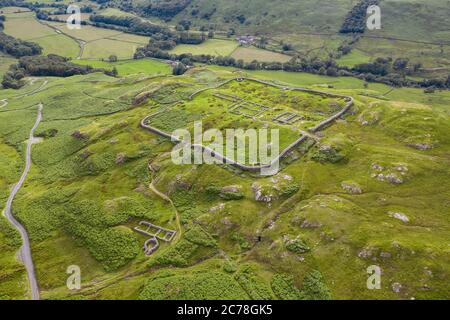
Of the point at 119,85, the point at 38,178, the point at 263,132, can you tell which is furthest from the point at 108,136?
the point at 119,85

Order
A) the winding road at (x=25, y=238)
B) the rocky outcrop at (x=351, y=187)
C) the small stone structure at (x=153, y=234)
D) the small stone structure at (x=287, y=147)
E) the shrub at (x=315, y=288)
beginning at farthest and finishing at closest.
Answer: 1. the small stone structure at (x=287, y=147)
2. the rocky outcrop at (x=351, y=187)
3. the small stone structure at (x=153, y=234)
4. the winding road at (x=25, y=238)
5. the shrub at (x=315, y=288)

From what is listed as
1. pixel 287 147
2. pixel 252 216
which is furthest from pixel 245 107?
pixel 252 216

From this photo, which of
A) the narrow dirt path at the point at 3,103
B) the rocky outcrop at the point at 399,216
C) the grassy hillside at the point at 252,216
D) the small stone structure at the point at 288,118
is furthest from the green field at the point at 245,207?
the narrow dirt path at the point at 3,103

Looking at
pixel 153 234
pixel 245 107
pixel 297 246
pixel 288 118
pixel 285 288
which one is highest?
pixel 245 107

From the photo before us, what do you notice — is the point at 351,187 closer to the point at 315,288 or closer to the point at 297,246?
the point at 297,246

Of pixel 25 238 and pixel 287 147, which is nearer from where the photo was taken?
pixel 25 238

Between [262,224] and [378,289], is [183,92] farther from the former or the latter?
[378,289]

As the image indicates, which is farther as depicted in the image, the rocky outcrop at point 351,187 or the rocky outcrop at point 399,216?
the rocky outcrop at point 351,187

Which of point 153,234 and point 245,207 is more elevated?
point 245,207

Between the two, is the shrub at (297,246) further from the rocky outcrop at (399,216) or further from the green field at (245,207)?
the rocky outcrop at (399,216)
